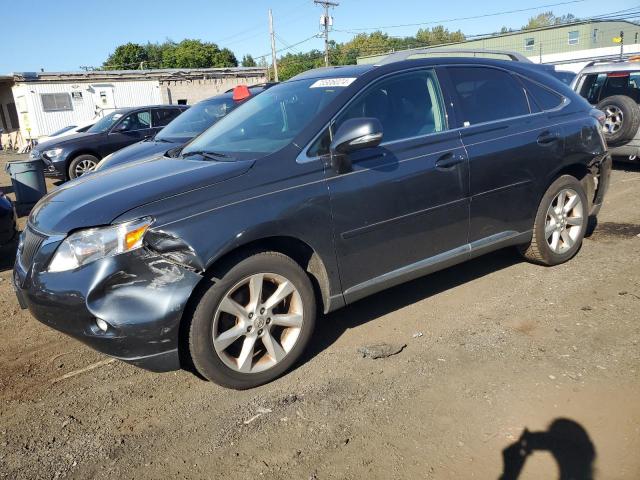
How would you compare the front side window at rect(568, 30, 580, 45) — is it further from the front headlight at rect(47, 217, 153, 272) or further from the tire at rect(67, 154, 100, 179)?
the front headlight at rect(47, 217, 153, 272)

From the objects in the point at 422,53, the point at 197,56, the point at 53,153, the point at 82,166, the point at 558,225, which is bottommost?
the point at 558,225

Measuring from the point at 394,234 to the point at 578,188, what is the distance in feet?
7.31

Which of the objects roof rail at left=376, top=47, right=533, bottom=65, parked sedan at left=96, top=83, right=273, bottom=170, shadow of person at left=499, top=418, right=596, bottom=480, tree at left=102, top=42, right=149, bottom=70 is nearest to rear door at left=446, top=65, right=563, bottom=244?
roof rail at left=376, top=47, right=533, bottom=65

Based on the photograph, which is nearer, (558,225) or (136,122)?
(558,225)

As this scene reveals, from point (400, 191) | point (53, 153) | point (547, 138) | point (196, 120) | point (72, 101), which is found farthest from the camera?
point (72, 101)

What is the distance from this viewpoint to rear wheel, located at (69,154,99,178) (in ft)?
37.3

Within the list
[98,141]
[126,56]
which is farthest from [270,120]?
[126,56]

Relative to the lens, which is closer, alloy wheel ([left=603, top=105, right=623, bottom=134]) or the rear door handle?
the rear door handle

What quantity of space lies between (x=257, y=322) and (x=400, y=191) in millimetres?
1305

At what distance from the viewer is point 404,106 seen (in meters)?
Answer: 3.86

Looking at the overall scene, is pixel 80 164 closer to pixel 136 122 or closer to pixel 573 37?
pixel 136 122

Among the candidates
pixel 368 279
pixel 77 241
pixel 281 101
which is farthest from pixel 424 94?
pixel 77 241

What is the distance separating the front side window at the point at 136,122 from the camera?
1227 cm

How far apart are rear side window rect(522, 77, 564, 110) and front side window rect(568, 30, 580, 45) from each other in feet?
153
